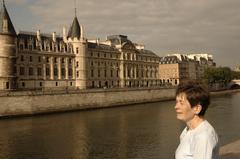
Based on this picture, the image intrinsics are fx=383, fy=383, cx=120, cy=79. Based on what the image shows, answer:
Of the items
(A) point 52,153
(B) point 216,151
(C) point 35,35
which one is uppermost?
(C) point 35,35

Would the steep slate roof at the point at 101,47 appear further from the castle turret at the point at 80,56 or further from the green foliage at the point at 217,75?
the green foliage at the point at 217,75

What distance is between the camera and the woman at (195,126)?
3160 mm

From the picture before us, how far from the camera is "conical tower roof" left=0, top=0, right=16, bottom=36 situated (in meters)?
51.5

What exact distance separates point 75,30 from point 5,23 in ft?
74.5

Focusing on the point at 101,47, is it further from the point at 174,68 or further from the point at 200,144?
the point at 200,144

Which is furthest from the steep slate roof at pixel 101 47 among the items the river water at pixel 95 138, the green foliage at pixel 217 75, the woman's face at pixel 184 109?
the woman's face at pixel 184 109

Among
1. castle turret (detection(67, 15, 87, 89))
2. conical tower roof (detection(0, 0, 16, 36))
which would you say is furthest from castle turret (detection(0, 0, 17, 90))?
castle turret (detection(67, 15, 87, 89))

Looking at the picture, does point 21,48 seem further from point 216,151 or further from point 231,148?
point 216,151

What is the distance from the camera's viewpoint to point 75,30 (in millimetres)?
73188

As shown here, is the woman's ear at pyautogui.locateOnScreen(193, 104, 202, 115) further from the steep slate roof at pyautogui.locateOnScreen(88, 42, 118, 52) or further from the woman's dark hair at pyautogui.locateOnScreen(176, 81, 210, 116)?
the steep slate roof at pyautogui.locateOnScreen(88, 42, 118, 52)

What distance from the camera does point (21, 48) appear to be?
61.4 m

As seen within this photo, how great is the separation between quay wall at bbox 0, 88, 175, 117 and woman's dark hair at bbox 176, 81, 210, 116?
A: 138 ft

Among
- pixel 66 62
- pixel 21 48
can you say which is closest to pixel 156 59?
pixel 66 62

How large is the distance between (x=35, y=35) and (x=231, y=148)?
56.4 metres
